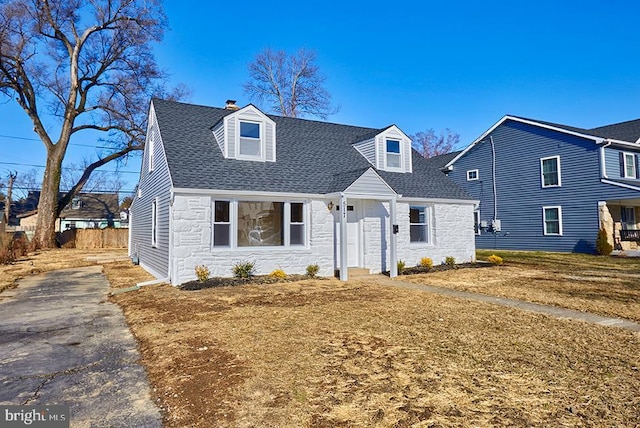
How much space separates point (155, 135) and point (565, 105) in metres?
23.8

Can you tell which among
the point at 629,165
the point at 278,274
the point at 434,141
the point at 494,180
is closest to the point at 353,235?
the point at 278,274

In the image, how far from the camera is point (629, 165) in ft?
67.1

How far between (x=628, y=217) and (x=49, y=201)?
1442 inches

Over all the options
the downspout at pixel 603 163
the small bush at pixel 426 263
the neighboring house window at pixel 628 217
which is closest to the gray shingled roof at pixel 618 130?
the downspout at pixel 603 163

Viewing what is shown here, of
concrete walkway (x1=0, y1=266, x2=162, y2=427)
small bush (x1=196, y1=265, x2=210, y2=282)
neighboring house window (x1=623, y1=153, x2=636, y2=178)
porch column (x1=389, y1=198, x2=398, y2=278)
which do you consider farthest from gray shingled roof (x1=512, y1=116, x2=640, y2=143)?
concrete walkway (x1=0, y1=266, x2=162, y2=427)

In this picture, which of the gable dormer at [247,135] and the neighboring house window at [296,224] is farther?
the gable dormer at [247,135]

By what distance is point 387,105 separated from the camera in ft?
99.6

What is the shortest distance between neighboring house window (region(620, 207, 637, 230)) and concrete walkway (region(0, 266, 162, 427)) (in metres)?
25.1

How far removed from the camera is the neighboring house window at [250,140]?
12523mm

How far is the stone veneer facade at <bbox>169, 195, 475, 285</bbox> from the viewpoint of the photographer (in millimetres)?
10406

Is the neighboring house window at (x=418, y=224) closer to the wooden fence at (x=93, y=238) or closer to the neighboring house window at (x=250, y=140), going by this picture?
the neighboring house window at (x=250, y=140)

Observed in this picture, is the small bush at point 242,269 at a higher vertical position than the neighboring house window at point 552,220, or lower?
lower

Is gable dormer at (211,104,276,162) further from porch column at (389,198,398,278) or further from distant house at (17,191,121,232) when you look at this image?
distant house at (17,191,121,232)

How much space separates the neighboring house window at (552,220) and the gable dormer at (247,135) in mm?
16899
